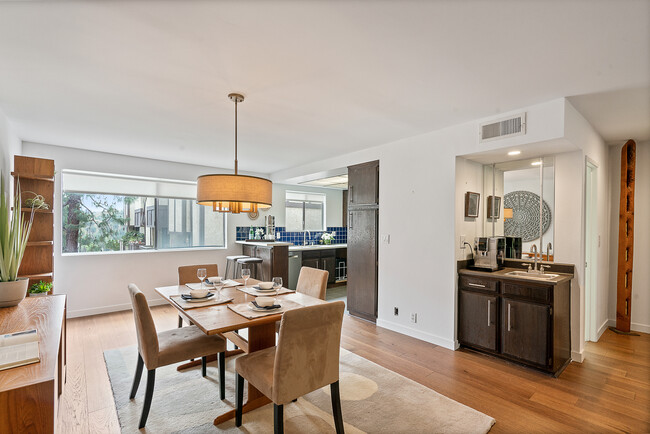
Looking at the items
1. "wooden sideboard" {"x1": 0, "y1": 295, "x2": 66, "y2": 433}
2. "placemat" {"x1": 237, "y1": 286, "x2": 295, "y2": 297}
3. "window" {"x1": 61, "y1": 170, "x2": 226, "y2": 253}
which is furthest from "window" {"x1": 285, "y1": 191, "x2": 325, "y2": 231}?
"wooden sideboard" {"x1": 0, "y1": 295, "x2": 66, "y2": 433}

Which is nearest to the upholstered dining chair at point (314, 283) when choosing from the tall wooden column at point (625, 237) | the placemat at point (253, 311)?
the placemat at point (253, 311)

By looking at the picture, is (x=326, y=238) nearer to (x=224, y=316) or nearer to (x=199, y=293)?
(x=199, y=293)

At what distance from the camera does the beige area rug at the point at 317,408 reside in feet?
6.74

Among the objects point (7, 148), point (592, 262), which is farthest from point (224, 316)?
point (592, 262)

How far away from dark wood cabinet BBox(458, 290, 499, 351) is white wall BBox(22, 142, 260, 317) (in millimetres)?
4308

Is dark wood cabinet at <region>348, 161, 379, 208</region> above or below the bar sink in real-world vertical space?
above

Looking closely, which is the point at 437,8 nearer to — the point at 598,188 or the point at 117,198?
the point at 598,188

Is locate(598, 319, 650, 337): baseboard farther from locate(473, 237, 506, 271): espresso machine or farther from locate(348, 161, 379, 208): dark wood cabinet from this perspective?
locate(348, 161, 379, 208): dark wood cabinet

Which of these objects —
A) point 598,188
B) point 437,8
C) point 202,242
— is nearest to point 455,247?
point 598,188

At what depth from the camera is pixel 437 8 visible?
1521 millimetres

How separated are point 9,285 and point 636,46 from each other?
4.24 meters

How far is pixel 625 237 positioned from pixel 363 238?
3.17 m

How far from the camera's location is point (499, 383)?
2.62 m

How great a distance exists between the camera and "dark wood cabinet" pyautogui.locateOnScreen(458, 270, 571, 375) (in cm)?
276
